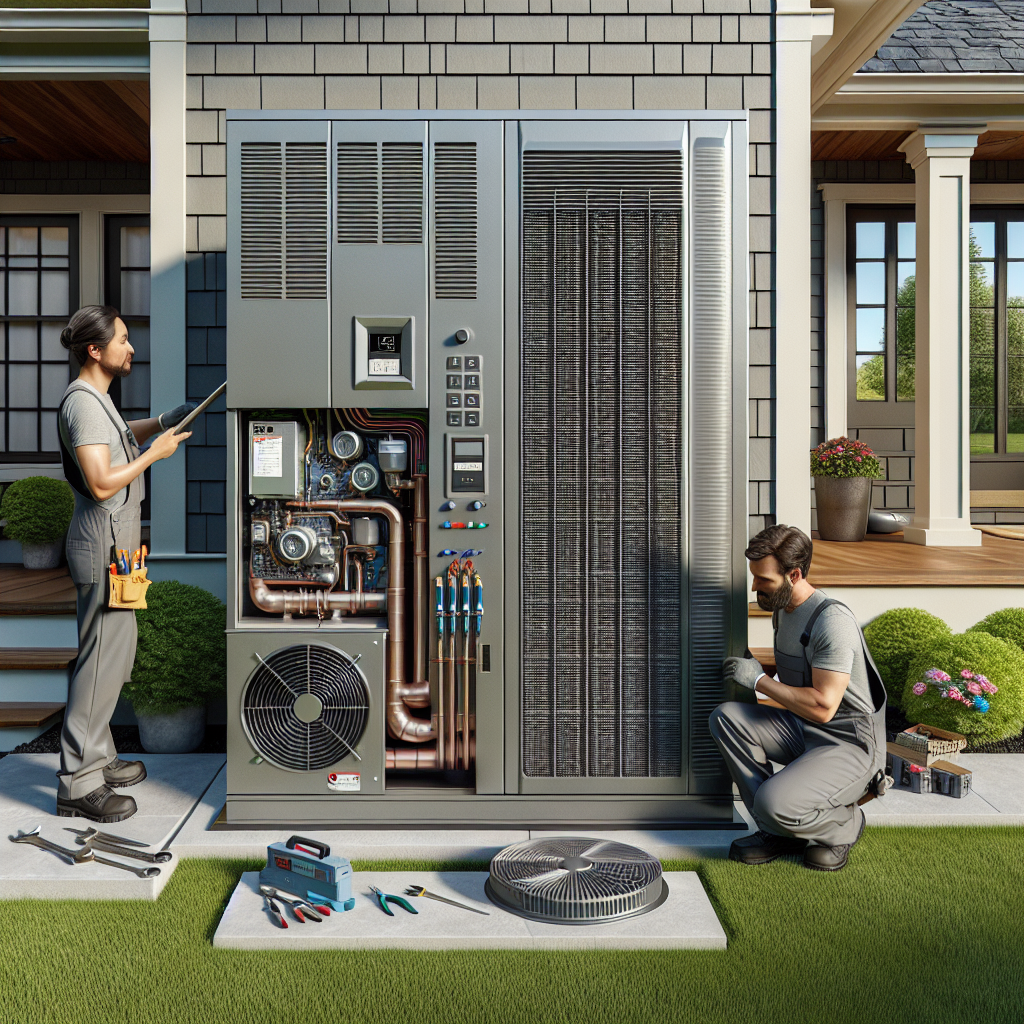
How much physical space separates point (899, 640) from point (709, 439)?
6.18 ft

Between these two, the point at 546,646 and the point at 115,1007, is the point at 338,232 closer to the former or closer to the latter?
the point at 546,646

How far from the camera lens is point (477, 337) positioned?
291 cm

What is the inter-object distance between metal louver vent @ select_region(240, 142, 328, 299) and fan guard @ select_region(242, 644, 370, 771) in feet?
4.00

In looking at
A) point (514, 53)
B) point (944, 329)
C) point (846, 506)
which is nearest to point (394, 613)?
point (514, 53)

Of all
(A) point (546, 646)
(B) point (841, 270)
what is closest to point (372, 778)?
(A) point (546, 646)

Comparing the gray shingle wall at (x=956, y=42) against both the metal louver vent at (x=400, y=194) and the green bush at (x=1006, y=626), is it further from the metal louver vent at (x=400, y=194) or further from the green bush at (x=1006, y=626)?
the metal louver vent at (x=400, y=194)

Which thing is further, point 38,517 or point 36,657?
point 38,517

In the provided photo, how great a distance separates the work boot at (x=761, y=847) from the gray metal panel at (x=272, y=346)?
77.3 inches

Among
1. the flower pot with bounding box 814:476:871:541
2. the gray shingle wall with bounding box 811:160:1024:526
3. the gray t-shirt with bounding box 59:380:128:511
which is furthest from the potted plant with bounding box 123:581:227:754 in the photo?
the gray shingle wall with bounding box 811:160:1024:526

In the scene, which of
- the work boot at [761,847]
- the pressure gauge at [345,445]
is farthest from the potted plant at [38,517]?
the work boot at [761,847]

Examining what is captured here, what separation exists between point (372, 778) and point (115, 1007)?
1051 millimetres

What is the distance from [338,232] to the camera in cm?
289

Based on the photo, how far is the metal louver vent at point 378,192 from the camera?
2.89 m

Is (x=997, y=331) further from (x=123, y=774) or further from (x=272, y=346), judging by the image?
(x=123, y=774)
